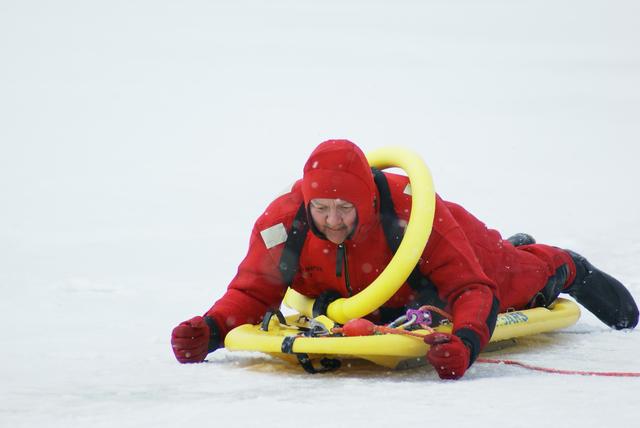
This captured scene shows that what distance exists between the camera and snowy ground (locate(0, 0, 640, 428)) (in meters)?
3.23

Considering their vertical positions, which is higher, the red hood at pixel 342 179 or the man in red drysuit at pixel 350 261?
the red hood at pixel 342 179

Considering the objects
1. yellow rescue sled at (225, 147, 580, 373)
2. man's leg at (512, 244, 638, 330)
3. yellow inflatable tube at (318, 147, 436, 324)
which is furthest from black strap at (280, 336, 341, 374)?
man's leg at (512, 244, 638, 330)

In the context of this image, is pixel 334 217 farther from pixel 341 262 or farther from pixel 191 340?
pixel 191 340

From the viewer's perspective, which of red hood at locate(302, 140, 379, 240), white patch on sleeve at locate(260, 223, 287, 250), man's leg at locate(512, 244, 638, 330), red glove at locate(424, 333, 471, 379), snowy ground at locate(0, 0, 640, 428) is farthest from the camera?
man's leg at locate(512, 244, 638, 330)

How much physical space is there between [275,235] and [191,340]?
564mm

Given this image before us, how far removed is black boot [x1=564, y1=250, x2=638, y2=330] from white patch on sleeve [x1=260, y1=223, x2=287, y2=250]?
1801 mm

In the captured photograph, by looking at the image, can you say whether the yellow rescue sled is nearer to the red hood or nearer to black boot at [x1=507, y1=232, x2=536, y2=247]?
the red hood

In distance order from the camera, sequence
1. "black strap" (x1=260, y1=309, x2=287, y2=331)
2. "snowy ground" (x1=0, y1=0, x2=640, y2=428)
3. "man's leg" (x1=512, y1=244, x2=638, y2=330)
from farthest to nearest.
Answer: "man's leg" (x1=512, y1=244, x2=638, y2=330) → "black strap" (x1=260, y1=309, x2=287, y2=331) → "snowy ground" (x1=0, y1=0, x2=640, y2=428)

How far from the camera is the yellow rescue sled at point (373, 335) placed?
3545 millimetres

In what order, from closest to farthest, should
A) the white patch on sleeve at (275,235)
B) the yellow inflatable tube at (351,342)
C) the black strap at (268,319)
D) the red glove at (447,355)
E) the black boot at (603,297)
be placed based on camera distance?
the red glove at (447,355)
the yellow inflatable tube at (351,342)
the black strap at (268,319)
the white patch on sleeve at (275,235)
the black boot at (603,297)

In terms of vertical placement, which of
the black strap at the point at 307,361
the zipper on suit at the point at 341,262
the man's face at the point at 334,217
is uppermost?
the man's face at the point at 334,217

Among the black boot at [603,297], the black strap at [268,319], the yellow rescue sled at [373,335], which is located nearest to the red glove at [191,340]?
the yellow rescue sled at [373,335]

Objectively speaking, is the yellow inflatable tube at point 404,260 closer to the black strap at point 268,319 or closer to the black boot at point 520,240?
the black strap at point 268,319

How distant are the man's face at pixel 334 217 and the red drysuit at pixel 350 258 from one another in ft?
0.09
